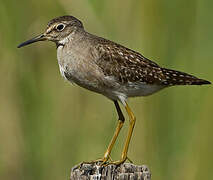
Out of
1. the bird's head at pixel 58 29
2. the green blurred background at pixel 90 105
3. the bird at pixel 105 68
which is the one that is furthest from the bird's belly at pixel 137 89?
the bird's head at pixel 58 29

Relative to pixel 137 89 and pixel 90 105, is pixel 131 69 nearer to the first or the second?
pixel 137 89

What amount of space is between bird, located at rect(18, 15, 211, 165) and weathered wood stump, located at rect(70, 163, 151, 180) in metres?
1.01

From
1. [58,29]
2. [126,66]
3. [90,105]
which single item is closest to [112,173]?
[126,66]

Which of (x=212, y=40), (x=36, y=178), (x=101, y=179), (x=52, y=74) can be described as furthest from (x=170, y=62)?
(x=101, y=179)

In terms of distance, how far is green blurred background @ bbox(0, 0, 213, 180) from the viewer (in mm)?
8438

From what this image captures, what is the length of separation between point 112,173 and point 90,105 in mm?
2768

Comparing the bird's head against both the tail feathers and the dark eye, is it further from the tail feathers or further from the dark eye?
the tail feathers

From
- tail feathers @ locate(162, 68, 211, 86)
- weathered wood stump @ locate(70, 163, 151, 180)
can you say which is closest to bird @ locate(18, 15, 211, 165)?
tail feathers @ locate(162, 68, 211, 86)

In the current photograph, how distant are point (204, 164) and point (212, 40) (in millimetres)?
1991

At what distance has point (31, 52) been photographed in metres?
8.58

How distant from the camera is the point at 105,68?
290 inches

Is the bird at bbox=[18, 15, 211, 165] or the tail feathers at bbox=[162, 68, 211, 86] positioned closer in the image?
Answer: the bird at bbox=[18, 15, 211, 165]

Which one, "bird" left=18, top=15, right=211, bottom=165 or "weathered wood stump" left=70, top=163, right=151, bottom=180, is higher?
"bird" left=18, top=15, right=211, bottom=165

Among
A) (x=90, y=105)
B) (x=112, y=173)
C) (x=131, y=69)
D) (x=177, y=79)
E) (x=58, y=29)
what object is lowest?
(x=112, y=173)
